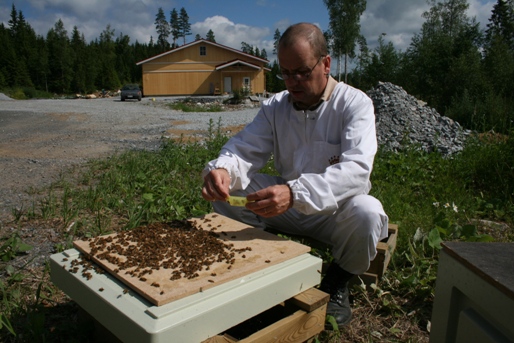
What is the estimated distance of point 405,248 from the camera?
2.93m

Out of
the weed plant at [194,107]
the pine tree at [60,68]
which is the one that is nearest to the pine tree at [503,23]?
the weed plant at [194,107]

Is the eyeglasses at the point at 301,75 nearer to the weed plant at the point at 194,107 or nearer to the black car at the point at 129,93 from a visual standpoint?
the weed plant at the point at 194,107

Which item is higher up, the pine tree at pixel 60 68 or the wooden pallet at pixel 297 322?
the pine tree at pixel 60 68

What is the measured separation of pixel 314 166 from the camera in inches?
99.3

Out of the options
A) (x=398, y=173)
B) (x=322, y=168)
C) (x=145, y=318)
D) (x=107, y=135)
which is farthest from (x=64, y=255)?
(x=107, y=135)

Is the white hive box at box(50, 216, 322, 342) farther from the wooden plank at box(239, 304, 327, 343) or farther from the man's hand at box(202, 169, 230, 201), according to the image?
the man's hand at box(202, 169, 230, 201)

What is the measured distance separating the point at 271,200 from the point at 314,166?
2.12ft

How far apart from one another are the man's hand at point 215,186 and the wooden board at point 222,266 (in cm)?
16

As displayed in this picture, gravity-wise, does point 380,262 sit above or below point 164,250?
below

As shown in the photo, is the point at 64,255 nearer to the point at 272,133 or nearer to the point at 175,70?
the point at 272,133

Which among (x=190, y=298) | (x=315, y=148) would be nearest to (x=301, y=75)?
(x=315, y=148)

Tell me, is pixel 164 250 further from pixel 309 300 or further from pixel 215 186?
pixel 309 300

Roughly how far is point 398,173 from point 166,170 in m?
2.67

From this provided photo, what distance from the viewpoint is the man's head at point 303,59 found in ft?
7.57
